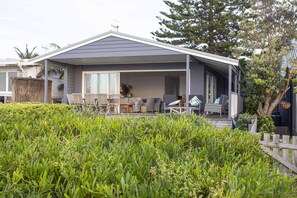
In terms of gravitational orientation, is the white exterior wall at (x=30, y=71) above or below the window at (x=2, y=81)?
above

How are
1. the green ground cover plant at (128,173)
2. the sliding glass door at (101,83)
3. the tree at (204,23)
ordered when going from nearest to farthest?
the green ground cover plant at (128,173) → the sliding glass door at (101,83) → the tree at (204,23)

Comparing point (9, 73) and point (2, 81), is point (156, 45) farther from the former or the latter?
point (2, 81)

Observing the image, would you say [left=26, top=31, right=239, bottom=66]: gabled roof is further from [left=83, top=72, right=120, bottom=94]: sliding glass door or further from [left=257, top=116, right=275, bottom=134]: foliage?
[left=83, top=72, right=120, bottom=94]: sliding glass door

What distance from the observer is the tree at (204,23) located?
2303 cm

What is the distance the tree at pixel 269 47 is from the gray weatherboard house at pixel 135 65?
94 centimetres

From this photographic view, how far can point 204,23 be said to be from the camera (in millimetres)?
23484

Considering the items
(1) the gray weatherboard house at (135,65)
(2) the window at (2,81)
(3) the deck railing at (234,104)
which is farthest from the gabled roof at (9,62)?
(3) the deck railing at (234,104)

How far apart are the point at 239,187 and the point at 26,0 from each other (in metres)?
15.6

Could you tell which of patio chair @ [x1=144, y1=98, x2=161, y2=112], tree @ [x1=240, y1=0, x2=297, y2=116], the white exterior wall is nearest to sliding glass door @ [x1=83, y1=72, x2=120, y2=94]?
patio chair @ [x1=144, y1=98, x2=161, y2=112]

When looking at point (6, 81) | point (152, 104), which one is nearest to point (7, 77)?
point (6, 81)

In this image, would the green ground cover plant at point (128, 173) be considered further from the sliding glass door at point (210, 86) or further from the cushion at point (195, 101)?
the sliding glass door at point (210, 86)

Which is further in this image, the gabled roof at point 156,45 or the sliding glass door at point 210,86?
the sliding glass door at point 210,86

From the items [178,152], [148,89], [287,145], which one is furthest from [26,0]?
[178,152]

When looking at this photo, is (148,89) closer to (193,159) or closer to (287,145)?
(287,145)
